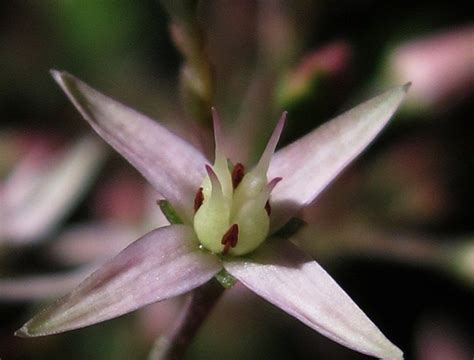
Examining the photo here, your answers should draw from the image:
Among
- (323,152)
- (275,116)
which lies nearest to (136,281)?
(323,152)

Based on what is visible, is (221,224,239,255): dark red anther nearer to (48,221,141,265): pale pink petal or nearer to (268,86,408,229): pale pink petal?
(268,86,408,229): pale pink petal

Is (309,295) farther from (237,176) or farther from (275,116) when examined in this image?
(275,116)

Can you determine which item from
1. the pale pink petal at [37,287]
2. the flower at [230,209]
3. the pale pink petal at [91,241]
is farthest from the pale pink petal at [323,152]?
the pale pink petal at [91,241]

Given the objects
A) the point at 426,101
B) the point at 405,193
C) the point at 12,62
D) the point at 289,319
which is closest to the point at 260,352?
the point at 289,319

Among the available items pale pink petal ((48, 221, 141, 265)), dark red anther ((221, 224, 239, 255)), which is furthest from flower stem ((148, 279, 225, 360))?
pale pink petal ((48, 221, 141, 265))

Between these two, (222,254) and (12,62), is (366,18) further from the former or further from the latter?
(222,254)

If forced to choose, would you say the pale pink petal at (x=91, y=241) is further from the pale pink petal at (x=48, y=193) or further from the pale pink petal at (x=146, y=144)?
the pale pink petal at (x=146, y=144)
